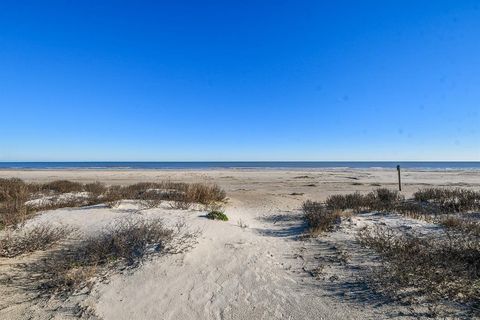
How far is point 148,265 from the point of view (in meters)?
4.98

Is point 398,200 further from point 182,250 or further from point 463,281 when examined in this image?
point 182,250

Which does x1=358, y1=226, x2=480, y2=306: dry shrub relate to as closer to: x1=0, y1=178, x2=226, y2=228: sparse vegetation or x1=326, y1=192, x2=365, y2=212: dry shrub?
x1=326, y1=192, x2=365, y2=212: dry shrub

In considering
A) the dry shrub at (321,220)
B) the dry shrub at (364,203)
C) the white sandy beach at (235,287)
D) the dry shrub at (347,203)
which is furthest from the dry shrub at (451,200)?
the white sandy beach at (235,287)

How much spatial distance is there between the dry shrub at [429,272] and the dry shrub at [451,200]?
557 cm

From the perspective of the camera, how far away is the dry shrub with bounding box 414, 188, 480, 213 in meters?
9.97

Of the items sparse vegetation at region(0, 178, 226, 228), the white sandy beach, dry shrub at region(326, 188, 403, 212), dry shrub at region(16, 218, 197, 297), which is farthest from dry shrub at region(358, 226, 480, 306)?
sparse vegetation at region(0, 178, 226, 228)

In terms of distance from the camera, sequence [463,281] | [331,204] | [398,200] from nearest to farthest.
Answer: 1. [463,281]
2. [331,204]
3. [398,200]

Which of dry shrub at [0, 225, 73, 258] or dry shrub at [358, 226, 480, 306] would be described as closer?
dry shrub at [358, 226, 480, 306]

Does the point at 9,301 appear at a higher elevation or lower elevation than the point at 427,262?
lower

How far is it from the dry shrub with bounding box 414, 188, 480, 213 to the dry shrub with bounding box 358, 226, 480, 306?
5574 millimetres

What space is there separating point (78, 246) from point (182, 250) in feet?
6.94

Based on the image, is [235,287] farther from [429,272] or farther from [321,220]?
[321,220]

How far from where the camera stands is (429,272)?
13.9 ft

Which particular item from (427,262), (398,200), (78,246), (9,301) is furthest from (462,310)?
(398,200)
